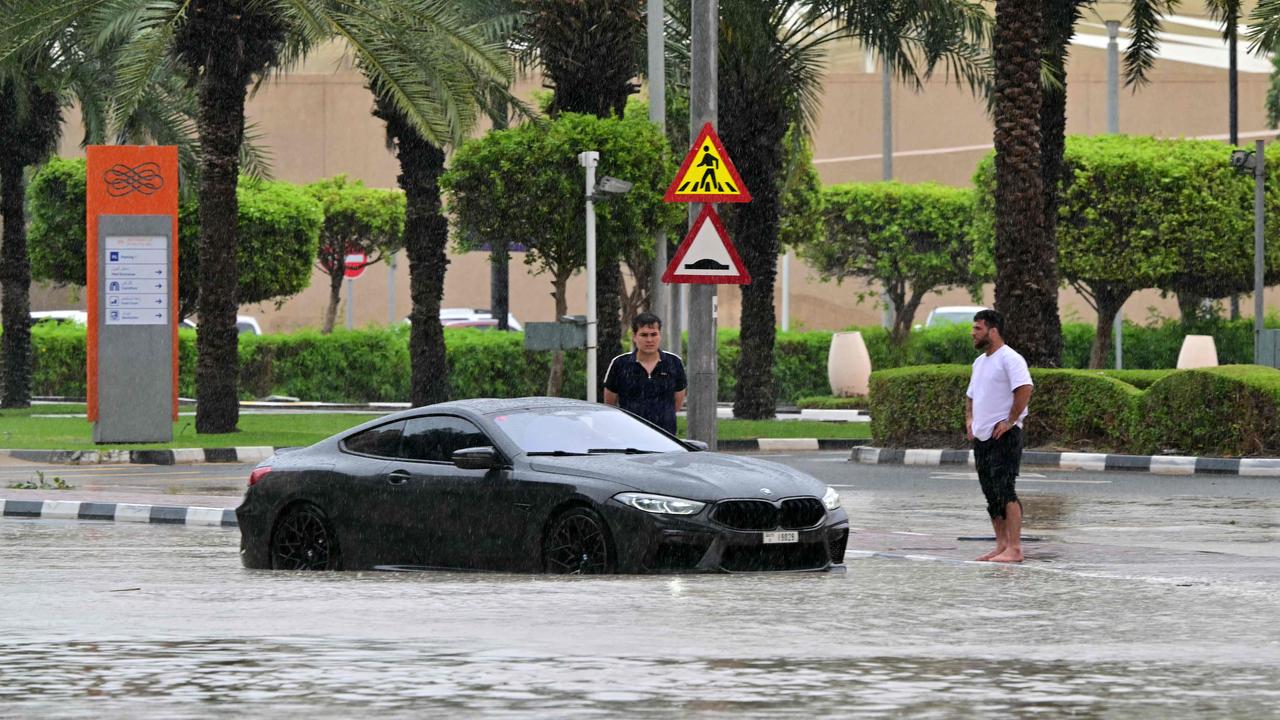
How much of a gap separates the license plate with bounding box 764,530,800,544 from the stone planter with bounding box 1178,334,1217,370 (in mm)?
33433

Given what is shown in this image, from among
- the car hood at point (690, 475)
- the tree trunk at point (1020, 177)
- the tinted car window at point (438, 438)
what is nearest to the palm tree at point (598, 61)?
the tree trunk at point (1020, 177)

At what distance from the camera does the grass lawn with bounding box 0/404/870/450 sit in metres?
29.7

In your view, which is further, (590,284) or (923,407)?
(923,407)

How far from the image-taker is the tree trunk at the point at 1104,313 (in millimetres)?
44812

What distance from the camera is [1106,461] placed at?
976 inches

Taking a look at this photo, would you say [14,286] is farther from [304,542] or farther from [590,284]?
[304,542]

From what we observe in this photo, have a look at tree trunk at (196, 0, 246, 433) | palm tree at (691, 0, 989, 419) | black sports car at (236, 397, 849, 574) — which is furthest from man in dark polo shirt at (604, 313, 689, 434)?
palm tree at (691, 0, 989, 419)

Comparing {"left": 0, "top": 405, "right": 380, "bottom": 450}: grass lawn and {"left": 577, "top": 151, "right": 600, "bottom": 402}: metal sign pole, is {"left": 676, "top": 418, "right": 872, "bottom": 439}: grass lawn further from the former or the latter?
{"left": 577, "top": 151, "right": 600, "bottom": 402}: metal sign pole

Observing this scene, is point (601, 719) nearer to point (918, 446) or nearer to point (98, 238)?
point (918, 446)

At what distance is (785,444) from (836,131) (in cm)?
5129

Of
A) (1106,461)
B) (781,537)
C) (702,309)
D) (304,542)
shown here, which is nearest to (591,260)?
(702,309)

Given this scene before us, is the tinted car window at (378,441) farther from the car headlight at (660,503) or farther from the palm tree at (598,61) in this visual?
the palm tree at (598,61)

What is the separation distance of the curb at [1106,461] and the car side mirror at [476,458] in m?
12.3

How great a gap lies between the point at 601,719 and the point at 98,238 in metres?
22.9
